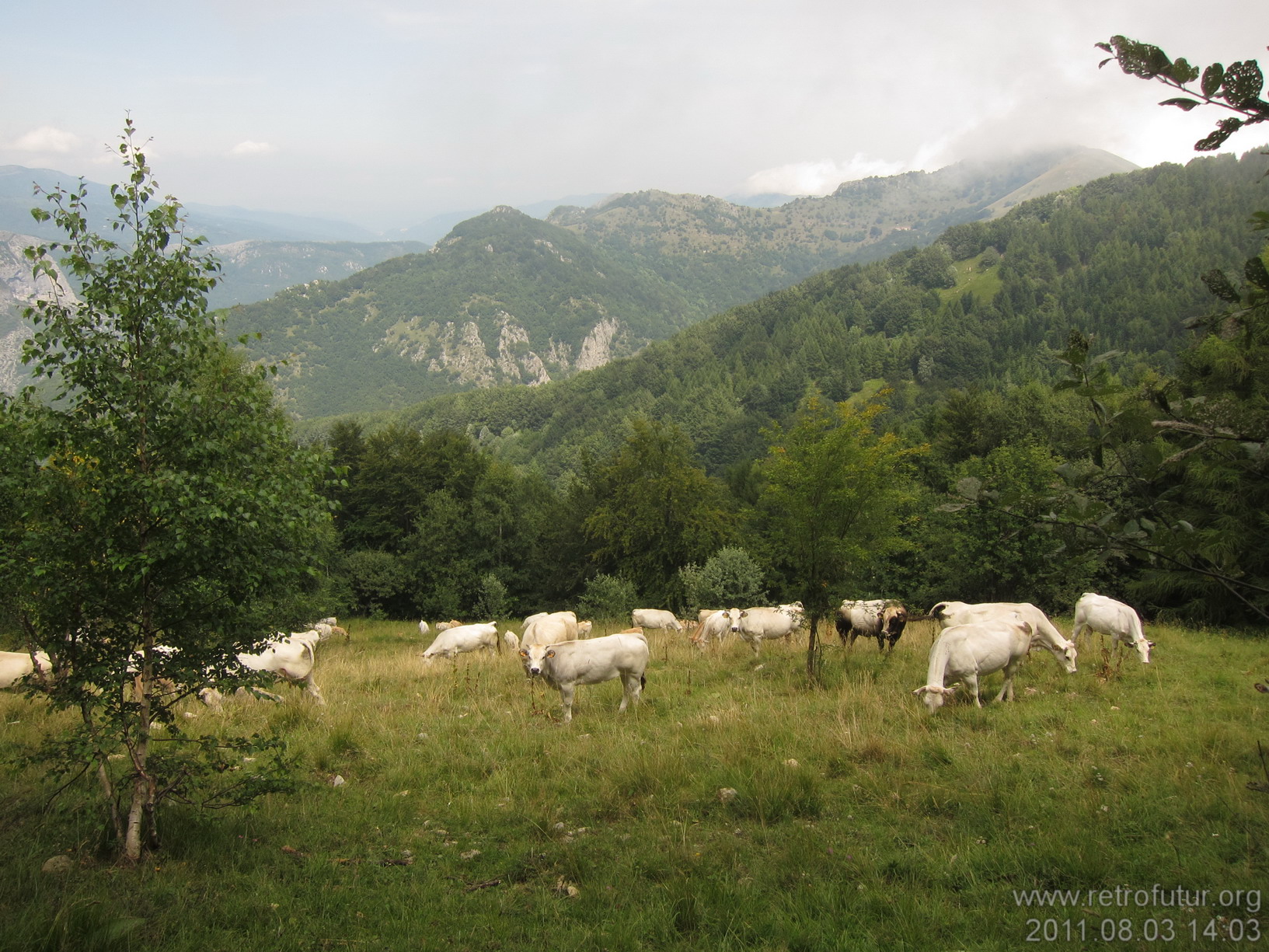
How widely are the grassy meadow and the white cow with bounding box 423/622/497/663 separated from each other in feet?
28.8

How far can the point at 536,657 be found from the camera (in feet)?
44.3

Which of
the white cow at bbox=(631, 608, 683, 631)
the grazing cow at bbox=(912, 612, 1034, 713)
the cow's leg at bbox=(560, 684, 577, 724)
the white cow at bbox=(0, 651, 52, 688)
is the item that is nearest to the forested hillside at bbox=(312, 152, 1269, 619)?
the grazing cow at bbox=(912, 612, 1034, 713)

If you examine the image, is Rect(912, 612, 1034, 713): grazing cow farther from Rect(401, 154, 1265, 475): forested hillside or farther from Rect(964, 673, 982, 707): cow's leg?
Rect(401, 154, 1265, 475): forested hillside

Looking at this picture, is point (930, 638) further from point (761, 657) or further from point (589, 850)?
point (589, 850)

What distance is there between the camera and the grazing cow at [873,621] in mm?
16922

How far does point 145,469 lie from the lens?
659cm

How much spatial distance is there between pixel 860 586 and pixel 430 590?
3365 centimetres

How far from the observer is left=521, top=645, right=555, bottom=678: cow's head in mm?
12664

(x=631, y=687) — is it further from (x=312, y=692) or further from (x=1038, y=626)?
(x=1038, y=626)

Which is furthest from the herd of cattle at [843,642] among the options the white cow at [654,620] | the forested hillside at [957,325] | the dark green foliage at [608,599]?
the forested hillside at [957,325]

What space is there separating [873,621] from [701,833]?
11.4 m

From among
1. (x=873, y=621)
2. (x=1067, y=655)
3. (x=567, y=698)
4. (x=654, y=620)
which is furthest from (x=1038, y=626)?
(x=654, y=620)

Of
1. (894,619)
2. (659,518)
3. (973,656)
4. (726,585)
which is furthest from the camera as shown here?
(659,518)

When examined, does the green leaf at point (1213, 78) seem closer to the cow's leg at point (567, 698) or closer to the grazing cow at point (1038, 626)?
the cow's leg at point (567, 698)
